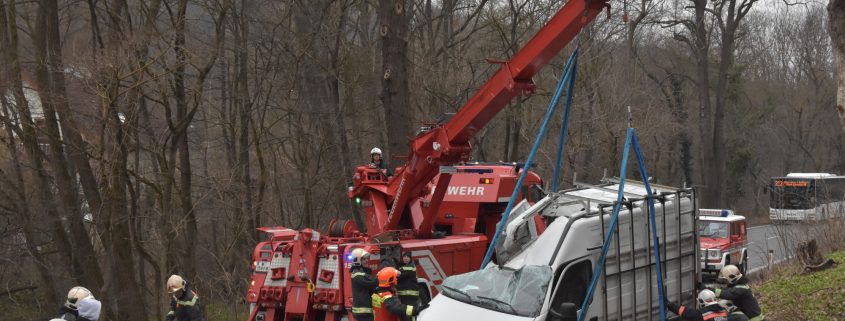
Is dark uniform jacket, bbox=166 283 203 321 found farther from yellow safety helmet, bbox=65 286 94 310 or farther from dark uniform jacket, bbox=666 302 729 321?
dark uniform jacket, bbox=666 302 729 321

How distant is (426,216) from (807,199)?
16169mm

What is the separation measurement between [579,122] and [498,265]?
21561 mm

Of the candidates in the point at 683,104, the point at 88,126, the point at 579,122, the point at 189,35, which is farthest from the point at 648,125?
the point at 88,126

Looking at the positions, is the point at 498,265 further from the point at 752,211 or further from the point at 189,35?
the point at 752,211

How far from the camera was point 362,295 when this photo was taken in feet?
32.7

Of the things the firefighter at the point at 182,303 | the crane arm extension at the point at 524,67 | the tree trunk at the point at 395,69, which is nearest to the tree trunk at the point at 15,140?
the tree trunk at the point at 395,69

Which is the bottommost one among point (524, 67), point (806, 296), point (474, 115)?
point (806, 296)

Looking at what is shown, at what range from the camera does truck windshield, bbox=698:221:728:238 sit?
20891 mm

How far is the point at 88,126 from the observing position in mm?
17516

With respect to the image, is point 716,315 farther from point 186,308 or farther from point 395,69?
point 395,69

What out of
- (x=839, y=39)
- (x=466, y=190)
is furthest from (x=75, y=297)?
(x=839, y=39)

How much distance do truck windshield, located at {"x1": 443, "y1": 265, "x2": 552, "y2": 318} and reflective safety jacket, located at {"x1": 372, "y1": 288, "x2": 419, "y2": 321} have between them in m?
0.68

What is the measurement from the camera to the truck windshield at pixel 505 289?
8273mm

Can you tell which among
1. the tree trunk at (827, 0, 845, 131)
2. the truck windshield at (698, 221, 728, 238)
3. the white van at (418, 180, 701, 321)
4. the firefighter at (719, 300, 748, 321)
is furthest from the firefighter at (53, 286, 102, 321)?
the truck windshield at (698, 221, 728, 238)
